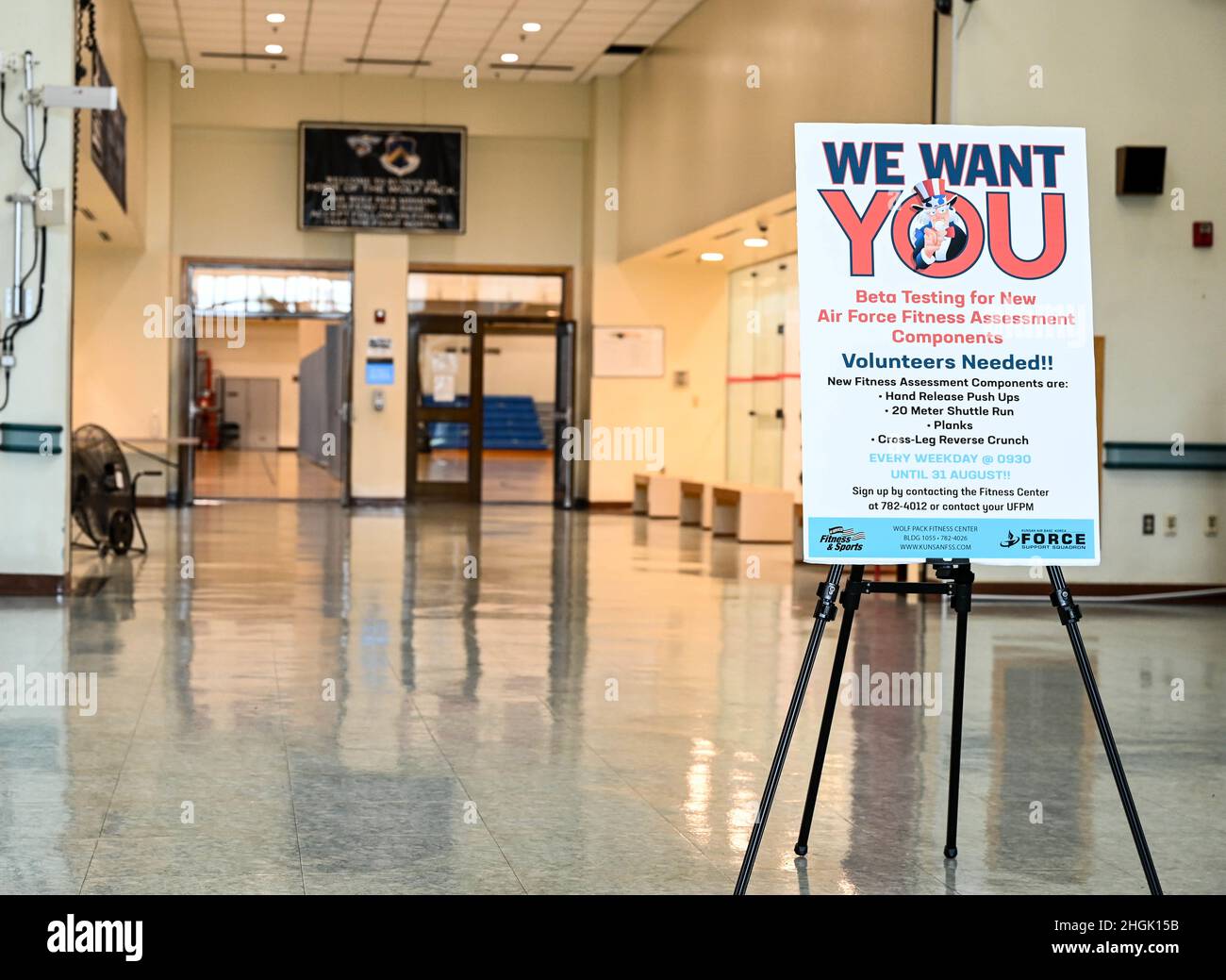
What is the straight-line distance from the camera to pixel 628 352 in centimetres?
1792

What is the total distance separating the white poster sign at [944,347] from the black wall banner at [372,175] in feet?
49.2

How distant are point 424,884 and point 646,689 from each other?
9.02 ft

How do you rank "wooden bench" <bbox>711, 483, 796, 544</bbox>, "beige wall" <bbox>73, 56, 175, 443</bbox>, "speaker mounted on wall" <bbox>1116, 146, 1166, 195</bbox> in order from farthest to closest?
1. "beige wall" <bbox>73, 56, 175, 443</bbox>
2. "wooden bench" <bbox>711, 483, 796, 544</bbox>
3. "speaker mounted on wall" <bbox>1116, 146, 1166, 195</bbox>

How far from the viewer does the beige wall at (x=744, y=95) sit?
1027cm

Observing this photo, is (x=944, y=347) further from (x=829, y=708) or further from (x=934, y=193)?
(x=829, y=708)

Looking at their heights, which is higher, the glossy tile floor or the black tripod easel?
the black tripod easel

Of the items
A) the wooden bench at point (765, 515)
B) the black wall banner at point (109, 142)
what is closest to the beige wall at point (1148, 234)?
the wooden bench at point (765, 515)

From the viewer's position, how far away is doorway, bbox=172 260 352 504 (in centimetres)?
1820

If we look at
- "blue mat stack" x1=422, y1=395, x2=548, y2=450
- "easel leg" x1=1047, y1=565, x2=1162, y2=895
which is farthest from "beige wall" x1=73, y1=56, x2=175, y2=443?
"easel leg" x1=1047, y1=565, x2=1162, y2=895

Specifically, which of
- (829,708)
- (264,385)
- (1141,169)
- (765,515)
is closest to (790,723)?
(829,708)

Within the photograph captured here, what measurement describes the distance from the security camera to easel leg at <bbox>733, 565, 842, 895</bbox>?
5837 millimetres

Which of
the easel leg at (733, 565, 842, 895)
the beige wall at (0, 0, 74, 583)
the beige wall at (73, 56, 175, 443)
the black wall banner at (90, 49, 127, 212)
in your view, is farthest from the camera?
the beige wall at (73, 56, 175, 443)

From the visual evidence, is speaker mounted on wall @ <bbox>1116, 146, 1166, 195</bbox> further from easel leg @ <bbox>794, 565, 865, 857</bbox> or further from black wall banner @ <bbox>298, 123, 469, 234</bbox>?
black wall banner @ <bbox>298, 123, 469, 234</bbox>

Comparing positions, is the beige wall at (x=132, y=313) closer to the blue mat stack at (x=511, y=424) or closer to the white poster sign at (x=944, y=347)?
the blue mat stack at (x=511, y=424)
